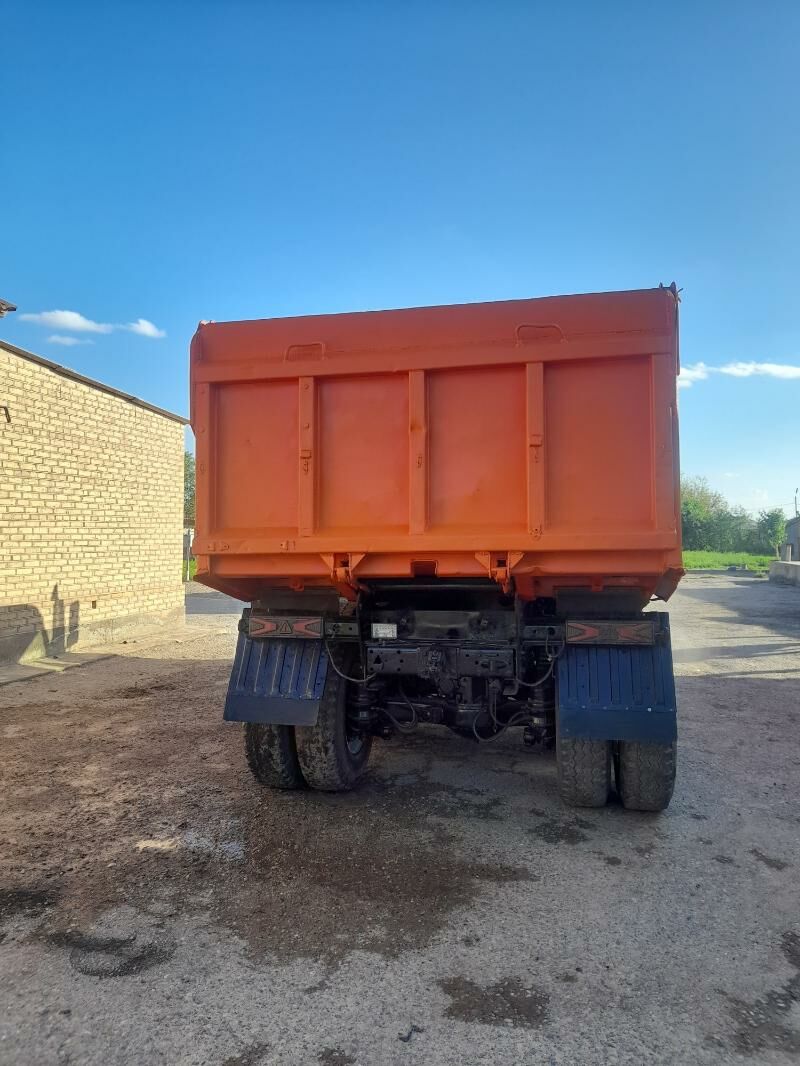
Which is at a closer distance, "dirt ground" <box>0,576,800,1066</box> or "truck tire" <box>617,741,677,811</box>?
"dirt ground" <box>0,576,800,1066</box>

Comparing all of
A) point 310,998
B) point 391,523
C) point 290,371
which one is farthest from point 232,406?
point 310,998

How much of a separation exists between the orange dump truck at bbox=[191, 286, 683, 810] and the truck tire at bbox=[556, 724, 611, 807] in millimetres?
12

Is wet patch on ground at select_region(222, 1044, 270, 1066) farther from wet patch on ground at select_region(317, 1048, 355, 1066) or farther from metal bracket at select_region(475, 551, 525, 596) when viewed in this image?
metal bracket at select_region(475, 551, 525, 596)

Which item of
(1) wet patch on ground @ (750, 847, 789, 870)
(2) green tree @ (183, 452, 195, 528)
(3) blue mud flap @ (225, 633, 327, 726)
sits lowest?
(1) wet patch on ground @ (750, 847, 789, 870)

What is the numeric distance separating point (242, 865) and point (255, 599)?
1694 millimetres

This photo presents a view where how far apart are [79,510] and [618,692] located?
9301 millimetres

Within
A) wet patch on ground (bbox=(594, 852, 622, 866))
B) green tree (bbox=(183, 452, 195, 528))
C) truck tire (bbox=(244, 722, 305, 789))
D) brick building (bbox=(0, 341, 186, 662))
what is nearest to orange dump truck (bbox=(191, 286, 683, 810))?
truck tire (bbox=(244, 722, 305, 789))

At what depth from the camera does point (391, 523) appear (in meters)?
3.96

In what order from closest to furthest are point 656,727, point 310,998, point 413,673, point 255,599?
1. point 310,998
2. point 656,727
3. point 413,673
4. point 255,599

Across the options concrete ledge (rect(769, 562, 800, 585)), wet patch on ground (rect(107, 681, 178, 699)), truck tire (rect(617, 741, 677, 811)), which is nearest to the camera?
truck tire (rect(617, 741, 677, 811))

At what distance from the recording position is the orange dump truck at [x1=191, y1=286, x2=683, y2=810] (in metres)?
3.74

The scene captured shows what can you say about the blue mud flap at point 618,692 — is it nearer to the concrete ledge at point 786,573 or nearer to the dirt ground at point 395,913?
the dirt ground at point 395,913

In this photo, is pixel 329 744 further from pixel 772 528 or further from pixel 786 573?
pixel 772 528

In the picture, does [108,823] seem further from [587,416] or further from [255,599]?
[587,416]
